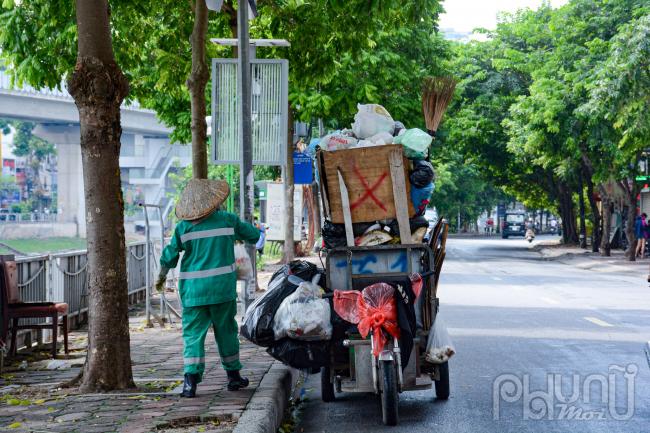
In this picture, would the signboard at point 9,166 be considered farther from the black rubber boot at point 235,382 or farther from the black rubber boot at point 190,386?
the black rubber boot at point 190,386

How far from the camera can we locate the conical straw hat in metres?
8.51

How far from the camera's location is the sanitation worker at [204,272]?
329 inches

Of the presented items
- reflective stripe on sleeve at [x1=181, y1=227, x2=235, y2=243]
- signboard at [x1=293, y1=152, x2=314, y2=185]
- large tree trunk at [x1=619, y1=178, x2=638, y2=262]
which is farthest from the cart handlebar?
large tree trunk at [x1=619, y1=178, x2=638, y2=262]

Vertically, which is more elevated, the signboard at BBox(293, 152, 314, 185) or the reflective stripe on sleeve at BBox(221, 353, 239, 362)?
the signboard at BBox(293, 152, 314, 185)

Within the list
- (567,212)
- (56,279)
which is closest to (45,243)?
(567,212)

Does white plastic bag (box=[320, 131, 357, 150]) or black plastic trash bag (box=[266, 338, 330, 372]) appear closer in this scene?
black plastic trash bag (box=[266, 338, 330, 372])

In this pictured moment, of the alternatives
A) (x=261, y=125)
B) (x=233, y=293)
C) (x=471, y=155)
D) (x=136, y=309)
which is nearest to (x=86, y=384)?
(x=233, y=293)

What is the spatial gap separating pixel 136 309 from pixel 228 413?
1086 centimetres

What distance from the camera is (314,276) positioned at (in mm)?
8391

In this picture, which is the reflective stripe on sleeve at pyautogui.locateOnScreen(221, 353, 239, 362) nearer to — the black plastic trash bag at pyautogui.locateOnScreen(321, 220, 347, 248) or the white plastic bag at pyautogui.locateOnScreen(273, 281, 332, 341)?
the white plastic bag at pyautogui.locateOnScreen(273, 281, 332, 341)

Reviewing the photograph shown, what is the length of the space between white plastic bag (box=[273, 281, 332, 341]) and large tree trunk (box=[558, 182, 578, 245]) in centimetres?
4676

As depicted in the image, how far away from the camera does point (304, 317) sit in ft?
26.2

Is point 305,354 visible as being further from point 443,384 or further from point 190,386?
point 443,384

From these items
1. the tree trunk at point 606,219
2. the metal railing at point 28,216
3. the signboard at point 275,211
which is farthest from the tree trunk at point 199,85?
the metal railing at point 28,216
